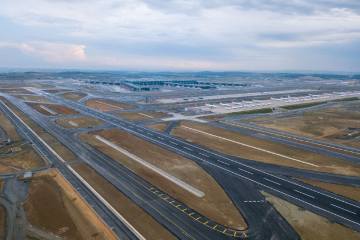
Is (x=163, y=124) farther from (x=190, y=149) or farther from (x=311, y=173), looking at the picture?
(x=311, y=173)

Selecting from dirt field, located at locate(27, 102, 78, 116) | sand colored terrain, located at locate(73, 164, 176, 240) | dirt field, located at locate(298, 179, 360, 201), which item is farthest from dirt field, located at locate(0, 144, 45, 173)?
dirt field, located at locate(27, 102, 78, 116)

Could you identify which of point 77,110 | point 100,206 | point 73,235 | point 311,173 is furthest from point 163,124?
point 73,235

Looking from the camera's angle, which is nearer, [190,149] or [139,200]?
[139,200]

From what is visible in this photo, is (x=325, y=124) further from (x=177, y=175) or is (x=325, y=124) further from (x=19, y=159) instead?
(x=19, y=159)

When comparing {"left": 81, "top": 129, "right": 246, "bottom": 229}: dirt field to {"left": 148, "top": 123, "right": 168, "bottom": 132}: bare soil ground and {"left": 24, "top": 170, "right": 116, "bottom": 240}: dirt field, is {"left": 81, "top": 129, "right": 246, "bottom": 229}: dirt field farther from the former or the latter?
{"left": 24, "top": 170, "right": 116, "bottom": 240}: dirt field

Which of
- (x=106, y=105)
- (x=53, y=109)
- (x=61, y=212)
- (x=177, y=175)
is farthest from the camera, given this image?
(x=106, y=105)

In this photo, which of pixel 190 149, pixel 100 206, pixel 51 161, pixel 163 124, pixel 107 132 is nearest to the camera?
pixel 100 206

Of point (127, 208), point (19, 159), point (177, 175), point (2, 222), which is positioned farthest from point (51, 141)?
point (127, 208)
